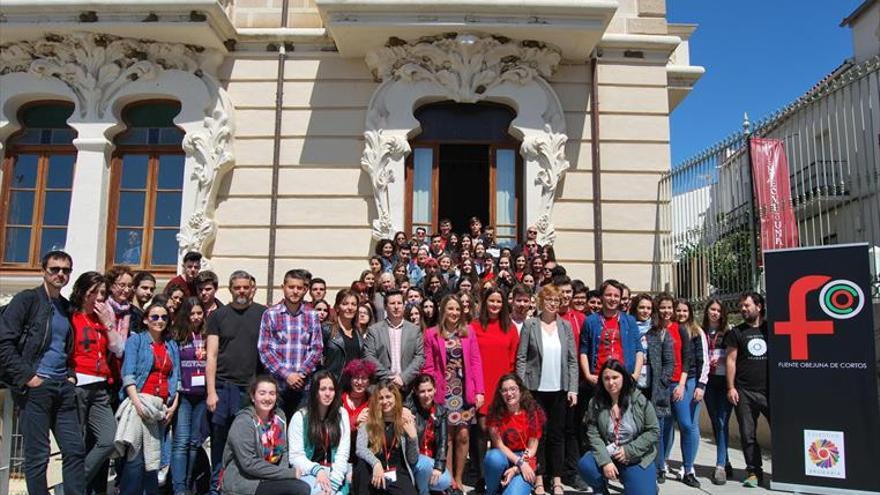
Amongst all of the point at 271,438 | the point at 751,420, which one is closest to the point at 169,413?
the point at 271,438

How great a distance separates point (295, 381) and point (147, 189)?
667cm

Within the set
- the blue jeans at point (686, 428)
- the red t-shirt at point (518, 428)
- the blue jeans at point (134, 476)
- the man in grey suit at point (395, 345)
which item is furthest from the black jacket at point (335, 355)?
the blue jeans at point (686, 428)

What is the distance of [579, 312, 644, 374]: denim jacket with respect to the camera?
671 centimetres

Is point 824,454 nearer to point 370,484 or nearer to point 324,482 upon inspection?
point 370,484

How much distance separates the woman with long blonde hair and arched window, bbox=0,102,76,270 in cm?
799

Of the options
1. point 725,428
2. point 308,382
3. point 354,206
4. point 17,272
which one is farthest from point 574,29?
point 17,272

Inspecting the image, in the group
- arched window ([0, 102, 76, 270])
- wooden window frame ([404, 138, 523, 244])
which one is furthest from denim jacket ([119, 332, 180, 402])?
arched window ([0, 102, 76, 270])

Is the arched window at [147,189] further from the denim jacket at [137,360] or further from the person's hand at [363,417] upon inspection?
the person's hand at [363,417]

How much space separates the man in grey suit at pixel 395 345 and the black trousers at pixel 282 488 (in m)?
1.35

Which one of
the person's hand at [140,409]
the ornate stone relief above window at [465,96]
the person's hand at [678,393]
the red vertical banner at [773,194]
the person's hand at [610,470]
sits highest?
the ornate stone relief above window at [465,96]

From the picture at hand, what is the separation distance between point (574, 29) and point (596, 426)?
655 cm

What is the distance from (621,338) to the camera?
671cm

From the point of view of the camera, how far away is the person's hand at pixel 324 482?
530 centimetres

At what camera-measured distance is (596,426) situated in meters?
5.96
